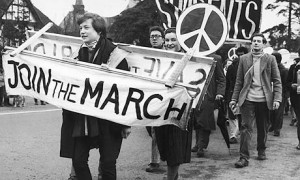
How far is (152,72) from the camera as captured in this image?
486 cm

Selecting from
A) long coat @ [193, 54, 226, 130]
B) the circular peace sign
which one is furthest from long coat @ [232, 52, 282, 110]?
the circular peace sign

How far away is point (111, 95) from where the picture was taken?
4.48 metres

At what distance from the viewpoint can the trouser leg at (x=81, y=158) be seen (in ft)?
14.0

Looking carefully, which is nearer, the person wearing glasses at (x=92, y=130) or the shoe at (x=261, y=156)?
the person wearing glasses at (x=92, y=130)

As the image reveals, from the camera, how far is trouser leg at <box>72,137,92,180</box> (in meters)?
4.26

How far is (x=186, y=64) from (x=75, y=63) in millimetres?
1083

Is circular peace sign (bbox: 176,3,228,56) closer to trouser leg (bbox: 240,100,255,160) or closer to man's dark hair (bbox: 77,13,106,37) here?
man's dark hair (bbox: 77,13,106,37)

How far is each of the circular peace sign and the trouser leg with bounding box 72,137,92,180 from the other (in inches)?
68.9

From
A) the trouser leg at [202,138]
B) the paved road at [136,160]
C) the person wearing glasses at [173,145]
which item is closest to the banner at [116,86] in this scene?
the person wearing glasses at [173,145]

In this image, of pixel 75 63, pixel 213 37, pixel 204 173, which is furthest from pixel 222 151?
pixel 75 63

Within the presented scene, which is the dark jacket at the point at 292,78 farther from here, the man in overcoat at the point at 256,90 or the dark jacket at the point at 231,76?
the man in overcoat at the point at 256,90

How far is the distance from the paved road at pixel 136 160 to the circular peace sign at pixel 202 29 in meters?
1.72

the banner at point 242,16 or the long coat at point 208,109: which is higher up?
the banner at point 242,16

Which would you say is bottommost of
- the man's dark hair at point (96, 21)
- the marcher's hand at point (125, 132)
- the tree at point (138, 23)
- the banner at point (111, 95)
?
the marcher's hand at point (125, 132)
